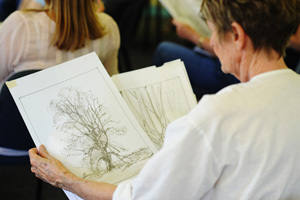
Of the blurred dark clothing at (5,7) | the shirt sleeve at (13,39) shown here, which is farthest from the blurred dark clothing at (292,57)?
the blurred dark clothing at (5,7)

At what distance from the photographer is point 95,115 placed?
1002 millimetres

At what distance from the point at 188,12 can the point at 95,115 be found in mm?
980

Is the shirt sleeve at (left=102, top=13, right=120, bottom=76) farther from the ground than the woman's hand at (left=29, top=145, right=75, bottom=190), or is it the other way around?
Result: the shirt sleeve at (left=102, top=13, right=120, bottom=76)

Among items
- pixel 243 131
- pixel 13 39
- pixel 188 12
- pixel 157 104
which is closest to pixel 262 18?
pixel 243 131

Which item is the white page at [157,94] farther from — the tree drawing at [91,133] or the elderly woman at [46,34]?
the elderly woman at [46,34]

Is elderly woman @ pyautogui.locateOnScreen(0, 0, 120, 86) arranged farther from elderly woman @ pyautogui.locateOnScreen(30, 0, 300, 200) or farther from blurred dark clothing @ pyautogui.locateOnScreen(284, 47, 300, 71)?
blurred dark clothing @ pyautogui.locateOnScreen(284, 47, 300, 71)

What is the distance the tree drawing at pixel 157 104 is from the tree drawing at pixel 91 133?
91mm

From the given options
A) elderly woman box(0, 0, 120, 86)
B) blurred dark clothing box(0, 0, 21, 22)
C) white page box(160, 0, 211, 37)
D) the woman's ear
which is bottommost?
white page box(160, 0, 211, 37)

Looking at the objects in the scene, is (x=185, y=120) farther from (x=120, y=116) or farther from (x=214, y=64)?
(x=214, y=64)

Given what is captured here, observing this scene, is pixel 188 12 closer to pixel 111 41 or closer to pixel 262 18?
pixel 111 41

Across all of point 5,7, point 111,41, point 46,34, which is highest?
point 5,7

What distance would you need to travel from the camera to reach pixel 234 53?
2.64 ft

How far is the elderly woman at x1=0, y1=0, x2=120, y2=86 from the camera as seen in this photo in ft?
A: 4.15

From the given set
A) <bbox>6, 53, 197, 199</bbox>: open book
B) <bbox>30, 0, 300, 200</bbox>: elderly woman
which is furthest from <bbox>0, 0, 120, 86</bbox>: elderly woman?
<bbox>30, 0, 300, 200</bbox>: elderly woman
